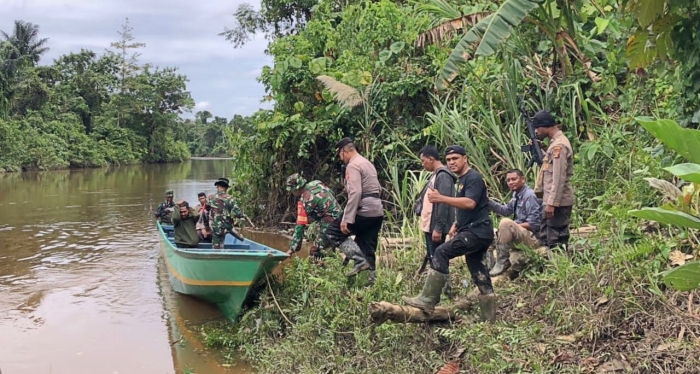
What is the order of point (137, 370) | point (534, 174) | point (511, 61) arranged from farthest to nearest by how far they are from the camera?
point (511, 61) → point (534, 174) → point (137, 370)

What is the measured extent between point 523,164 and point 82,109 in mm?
46445

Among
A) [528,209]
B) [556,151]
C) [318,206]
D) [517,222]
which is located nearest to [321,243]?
[318,206]

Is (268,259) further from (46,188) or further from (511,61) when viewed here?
(46,188)

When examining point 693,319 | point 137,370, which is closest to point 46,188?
point 137,370

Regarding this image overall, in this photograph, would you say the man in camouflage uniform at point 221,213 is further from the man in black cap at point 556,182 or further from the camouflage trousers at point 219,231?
the man in black cap at point 556,182

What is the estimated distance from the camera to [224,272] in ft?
21.5

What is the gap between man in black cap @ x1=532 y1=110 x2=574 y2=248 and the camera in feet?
16.8

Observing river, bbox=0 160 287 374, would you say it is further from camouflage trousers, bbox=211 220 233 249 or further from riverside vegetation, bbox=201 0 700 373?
camouflage trousers, bbox=211 220 233 249

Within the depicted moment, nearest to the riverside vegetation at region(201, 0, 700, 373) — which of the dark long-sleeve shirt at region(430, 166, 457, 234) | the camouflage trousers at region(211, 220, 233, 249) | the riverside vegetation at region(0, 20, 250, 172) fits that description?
the dark long-sleeve shirt at region(430, 166, 457, 234)

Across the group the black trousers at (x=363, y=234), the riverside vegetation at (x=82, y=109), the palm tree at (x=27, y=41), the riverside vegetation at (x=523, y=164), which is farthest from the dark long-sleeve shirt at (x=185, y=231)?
the palm tree at (x=27, y=41)

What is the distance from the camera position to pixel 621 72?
710 centimetres

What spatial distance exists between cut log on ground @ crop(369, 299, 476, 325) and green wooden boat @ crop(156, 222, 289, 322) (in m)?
2.08

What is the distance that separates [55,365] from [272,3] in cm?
1510

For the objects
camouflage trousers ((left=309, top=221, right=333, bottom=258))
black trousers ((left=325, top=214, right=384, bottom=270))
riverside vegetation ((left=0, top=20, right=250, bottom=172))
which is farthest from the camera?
riverside vegetation ((left=0, top=20, right=250, bottom=172))
